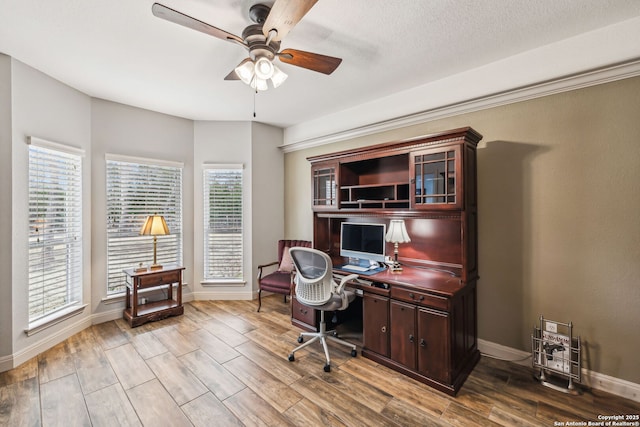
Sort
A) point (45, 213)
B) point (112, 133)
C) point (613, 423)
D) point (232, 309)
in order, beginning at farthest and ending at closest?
point (232, 309), point (112, 133), point (45, 213), point (613, 423)

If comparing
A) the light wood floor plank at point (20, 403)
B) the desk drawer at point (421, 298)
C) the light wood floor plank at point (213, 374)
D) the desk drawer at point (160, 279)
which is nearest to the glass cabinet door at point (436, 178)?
the desk drawer at point (421, 298)

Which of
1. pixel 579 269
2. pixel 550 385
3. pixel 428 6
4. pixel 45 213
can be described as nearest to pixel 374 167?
pixel 428 6

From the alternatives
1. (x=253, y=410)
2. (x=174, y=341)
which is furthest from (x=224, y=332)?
(x=253, y=410)

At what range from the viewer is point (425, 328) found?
2.38 metres

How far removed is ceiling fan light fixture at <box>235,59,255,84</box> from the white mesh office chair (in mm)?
1560

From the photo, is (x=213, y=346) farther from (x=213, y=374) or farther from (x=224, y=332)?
Result: (x=213, y=374)

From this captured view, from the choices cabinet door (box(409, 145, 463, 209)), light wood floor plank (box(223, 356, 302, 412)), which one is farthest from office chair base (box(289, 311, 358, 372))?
cabinet door (box(409, 145, 463, 209))

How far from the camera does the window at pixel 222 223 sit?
4430mm

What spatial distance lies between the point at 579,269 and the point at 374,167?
218cm

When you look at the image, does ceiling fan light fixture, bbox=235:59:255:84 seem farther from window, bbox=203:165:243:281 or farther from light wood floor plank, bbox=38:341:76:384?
light wood floor plank, bbox=38:341:76:384

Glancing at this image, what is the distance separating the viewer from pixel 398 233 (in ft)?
9.78

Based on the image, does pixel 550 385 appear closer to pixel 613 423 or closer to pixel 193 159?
pixel 613 423

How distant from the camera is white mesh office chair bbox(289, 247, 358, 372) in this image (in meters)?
2.67

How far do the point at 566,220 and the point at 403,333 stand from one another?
5.63 ft
